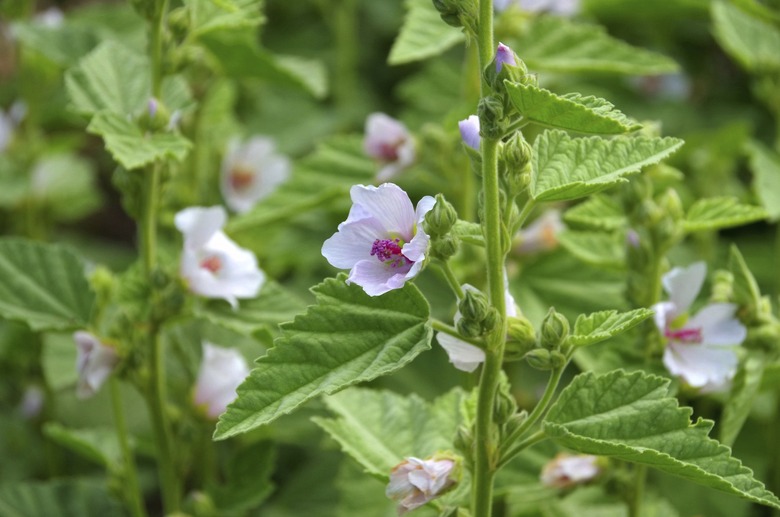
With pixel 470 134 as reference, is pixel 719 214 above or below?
below

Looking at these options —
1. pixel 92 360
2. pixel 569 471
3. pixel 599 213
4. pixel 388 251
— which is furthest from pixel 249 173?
pixel 388 251

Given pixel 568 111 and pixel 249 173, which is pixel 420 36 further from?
pixel 568 111

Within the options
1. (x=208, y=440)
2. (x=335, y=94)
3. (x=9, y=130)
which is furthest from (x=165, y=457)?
(x=335, y=94)

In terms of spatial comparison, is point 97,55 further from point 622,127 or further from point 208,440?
point 622,127

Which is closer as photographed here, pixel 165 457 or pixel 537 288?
pixel 165 457

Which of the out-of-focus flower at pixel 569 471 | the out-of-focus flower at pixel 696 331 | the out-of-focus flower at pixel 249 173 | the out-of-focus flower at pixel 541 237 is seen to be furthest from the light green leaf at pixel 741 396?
the out-of-focus flower at pixel 249 173

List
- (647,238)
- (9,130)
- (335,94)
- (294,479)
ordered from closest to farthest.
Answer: (647,238) → (294,479) → (9,130) → (335,94)

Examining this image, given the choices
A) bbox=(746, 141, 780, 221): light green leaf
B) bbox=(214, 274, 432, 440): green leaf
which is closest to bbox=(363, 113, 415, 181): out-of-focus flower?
bbox=(746, 141, 780, 221): light green leaf
